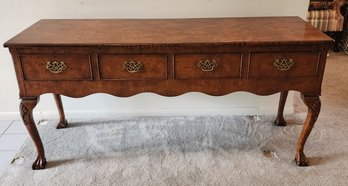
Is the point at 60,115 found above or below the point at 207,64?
below

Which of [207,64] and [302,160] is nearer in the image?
[207,64]

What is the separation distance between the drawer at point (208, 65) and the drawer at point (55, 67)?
432 millimetres

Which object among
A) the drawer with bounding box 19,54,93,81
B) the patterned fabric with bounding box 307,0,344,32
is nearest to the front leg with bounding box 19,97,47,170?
the drawer with bounding box 19,54,93,81

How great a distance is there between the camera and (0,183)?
5.12 feet

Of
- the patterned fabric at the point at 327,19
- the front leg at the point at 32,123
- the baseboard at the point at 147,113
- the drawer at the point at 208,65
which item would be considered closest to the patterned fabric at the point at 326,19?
the patterned fabric at the point at 327,19

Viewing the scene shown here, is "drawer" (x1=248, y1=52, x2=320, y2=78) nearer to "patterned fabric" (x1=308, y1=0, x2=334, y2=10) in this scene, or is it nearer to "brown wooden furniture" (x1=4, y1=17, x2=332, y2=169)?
"brown wooden furniture" (x1=4, y1=17, x2=332, y2=169)

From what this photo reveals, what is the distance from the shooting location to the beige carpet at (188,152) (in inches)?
62.4

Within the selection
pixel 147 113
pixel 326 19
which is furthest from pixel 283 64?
pixel 326 19

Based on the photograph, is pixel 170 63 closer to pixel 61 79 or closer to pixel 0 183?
pixel 61 79

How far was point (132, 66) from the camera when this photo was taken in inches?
55.8

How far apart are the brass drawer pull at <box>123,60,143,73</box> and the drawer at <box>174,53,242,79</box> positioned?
0.17 m

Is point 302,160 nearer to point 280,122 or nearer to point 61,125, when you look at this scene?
point 280,122

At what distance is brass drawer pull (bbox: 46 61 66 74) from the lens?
1412mm

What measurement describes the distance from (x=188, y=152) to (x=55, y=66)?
2.88 ft
